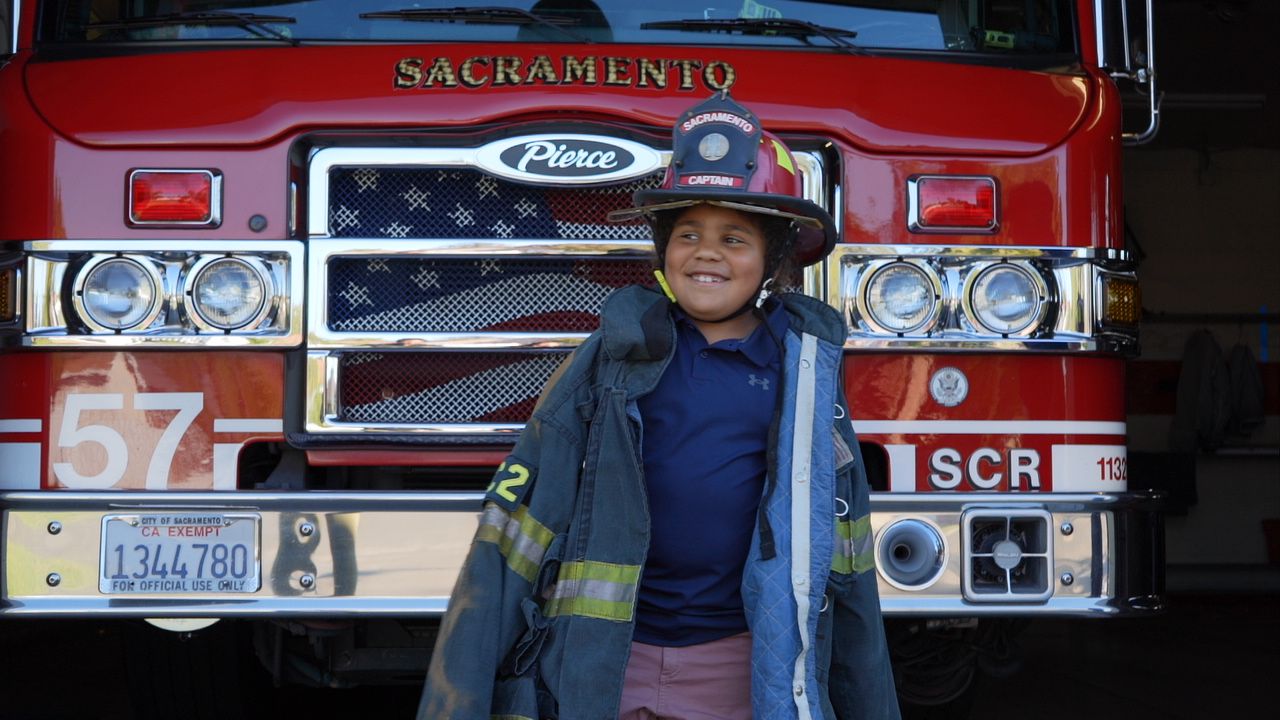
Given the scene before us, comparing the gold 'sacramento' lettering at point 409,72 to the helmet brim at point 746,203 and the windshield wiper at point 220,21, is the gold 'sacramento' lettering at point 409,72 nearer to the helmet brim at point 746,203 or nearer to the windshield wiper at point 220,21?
the windshield wiper at point 220,21

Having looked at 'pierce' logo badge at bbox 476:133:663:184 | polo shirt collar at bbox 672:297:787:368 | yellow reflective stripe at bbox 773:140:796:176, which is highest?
'pierce' logo badge at bbox 476:133:663:184

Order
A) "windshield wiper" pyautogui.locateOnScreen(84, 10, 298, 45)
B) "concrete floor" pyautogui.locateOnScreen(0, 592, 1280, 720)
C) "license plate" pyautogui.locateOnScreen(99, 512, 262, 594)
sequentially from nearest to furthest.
→ "license plate" pyautogui.locateOnScreen(99, 512, 262, 594) < "windshield wiper" pyautogui.locateOnScreen(84, 10, 298, 45) < "concrete floor" pyautogui.locateOnScreen(0, 592, 1280, 720)

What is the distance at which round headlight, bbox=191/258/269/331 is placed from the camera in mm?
3521

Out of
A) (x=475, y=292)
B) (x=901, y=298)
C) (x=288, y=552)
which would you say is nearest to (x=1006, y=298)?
(x=901, y=298)

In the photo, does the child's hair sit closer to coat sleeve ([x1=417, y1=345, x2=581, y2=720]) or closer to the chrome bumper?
coat sleeve ([x1=417, y1=345, x2=581, y2=720])

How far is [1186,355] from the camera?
1198 centimetres

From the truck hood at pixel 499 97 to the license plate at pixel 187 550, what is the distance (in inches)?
34.7

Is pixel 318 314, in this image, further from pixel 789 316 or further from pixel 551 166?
pixel 789 316

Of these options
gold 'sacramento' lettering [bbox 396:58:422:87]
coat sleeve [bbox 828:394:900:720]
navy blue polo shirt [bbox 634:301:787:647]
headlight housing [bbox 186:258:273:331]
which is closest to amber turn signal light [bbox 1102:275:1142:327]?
coat sleeve [bbox 828:394:900:720]

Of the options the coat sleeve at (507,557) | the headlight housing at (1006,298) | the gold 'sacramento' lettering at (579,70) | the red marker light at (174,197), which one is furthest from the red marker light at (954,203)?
the red marker light at (174,197)

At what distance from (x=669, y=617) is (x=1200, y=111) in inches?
387

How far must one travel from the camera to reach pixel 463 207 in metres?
3.61

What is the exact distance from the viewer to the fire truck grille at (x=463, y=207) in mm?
3602

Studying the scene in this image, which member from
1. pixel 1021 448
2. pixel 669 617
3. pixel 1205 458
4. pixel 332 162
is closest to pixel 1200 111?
pixel 1205 458
